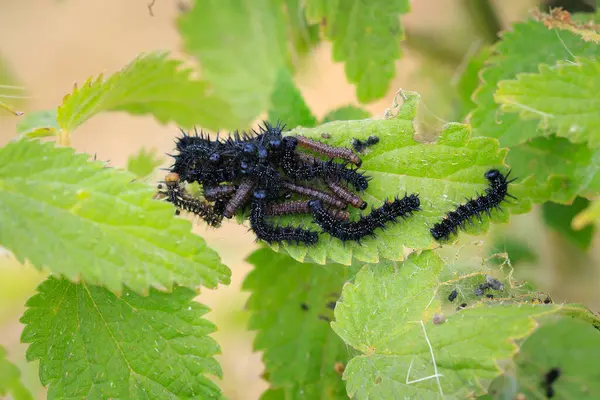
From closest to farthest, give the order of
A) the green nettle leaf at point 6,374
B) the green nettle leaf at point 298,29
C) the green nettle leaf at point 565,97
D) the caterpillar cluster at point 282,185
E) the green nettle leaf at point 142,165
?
the green nettle leaf at point 6,374, the green nettle leaf at point 565,97, the caterpillar cluster at point 282,185, the green nettle leaf at point 142,165, the green nettle leaf at point 298,29

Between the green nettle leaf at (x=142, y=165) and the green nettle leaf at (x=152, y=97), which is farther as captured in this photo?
the green nettle leaf at (x=142, y=165)

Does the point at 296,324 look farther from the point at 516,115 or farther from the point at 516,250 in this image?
the point at 516,250

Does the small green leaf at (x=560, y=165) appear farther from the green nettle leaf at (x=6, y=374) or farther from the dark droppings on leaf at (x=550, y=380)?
the green nettle leaf at (x=6, y=374)

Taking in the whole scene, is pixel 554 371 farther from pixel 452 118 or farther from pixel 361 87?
pixel 361 87

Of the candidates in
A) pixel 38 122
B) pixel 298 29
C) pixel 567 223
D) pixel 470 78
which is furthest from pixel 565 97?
pixel 38 122

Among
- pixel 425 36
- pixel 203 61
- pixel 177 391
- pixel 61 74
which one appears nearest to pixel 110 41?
pixel 61 74

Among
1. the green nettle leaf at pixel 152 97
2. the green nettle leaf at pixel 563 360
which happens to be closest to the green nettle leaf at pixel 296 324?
the green nettle leaf at pixel 152 97
